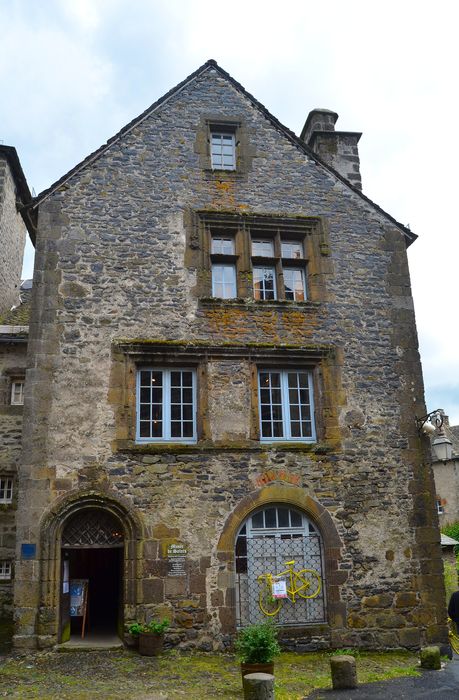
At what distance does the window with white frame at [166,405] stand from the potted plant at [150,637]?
3039 millimetres

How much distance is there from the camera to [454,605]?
1080 cm

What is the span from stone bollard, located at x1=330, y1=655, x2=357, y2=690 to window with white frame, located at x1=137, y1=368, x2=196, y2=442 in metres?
4.43

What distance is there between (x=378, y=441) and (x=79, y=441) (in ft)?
17.9

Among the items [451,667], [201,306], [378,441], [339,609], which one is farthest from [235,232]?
[451,667]

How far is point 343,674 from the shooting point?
8.28 metres

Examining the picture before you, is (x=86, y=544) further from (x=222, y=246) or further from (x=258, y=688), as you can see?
(x=222, y=246)

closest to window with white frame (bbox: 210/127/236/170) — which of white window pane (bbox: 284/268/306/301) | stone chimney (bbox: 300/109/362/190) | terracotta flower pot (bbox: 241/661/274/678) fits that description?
stone chimney (bbox: 300/109/362/190)

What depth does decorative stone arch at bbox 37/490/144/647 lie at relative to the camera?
394 inches

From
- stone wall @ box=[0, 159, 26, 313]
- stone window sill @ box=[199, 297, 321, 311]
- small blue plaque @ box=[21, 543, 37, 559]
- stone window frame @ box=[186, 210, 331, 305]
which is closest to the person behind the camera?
small blue plaque @ box=[21, 543, 37, 559]

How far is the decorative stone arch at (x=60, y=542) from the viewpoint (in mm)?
10008

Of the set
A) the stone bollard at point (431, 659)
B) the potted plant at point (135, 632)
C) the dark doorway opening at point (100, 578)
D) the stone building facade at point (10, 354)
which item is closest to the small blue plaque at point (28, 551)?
the stone building facade at point (10, 354)

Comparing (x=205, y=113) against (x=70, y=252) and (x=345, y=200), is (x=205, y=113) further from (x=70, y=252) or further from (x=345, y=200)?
(x=70, y=252)

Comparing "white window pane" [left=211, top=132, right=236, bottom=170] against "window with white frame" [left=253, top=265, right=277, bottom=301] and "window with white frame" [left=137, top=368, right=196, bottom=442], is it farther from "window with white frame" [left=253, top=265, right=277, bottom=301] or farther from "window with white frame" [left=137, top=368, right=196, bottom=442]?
"window with white frame" [left=137, top=368, right=196, bottom=442]

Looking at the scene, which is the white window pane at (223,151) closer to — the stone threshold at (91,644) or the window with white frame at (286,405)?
the window with white frame at (286,405)
